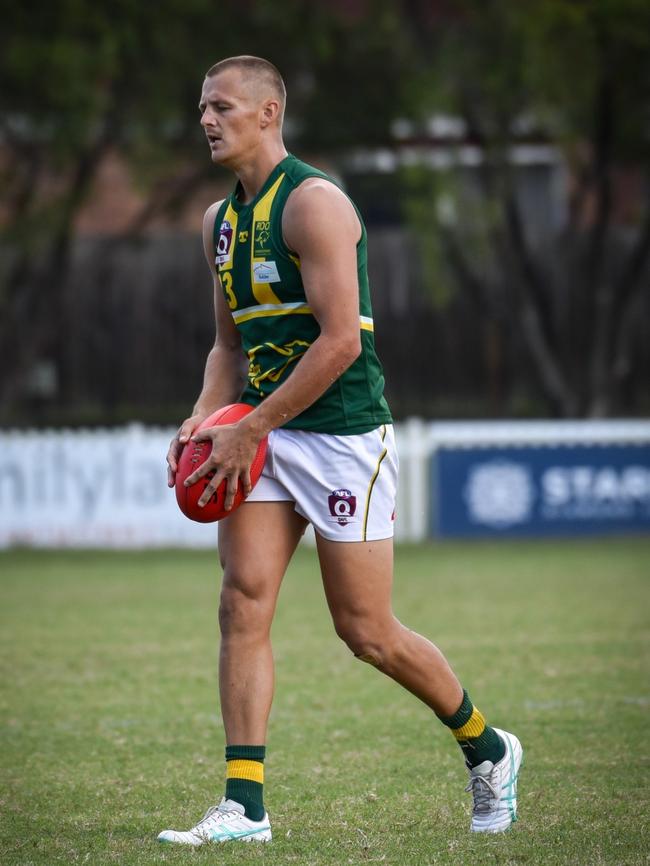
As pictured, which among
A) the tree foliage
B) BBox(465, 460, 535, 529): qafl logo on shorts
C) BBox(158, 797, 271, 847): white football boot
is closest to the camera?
BBox(158, 797, 271, 847): white football boot

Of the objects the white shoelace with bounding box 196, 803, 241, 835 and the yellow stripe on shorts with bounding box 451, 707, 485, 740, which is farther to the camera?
the yellow stripe on shorts with bounding box 451, 707, 485, 740

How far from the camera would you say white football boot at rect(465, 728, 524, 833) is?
4617 millimetres

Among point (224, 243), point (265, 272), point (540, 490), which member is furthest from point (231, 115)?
point (540, 490)

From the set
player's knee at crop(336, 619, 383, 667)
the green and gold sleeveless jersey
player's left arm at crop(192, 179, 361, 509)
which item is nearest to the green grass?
player's knee at crop(336, 619, 383, 667)

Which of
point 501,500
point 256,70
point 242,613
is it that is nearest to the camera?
point 242,613

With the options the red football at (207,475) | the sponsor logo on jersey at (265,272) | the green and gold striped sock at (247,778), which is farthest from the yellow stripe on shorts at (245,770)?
the sponsor logo on jersey at (265,272)

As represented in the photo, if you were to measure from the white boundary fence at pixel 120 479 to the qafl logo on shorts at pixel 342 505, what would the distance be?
10.4m

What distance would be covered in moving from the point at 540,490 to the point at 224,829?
11666 millimetres

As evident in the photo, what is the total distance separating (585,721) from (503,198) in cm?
1324

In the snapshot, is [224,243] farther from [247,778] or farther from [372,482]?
[247,778]

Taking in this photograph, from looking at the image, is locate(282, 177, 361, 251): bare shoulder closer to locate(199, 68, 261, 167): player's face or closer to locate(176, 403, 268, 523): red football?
locate(199, 68, 261, 167): player's face

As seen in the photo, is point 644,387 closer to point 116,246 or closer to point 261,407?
point 116,246

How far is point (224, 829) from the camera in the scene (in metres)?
4.38

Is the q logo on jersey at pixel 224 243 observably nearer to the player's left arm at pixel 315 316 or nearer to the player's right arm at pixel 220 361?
the player's right arm at pixel 220 361
